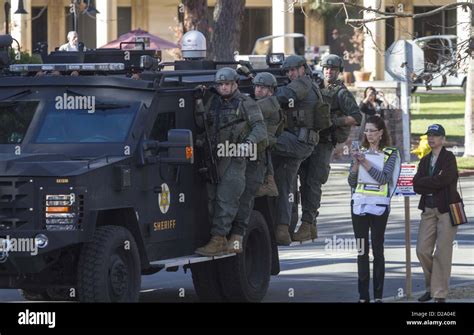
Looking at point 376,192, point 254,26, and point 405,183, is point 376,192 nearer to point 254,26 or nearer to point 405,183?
point 405,183

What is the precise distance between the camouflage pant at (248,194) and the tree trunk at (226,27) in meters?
14.8

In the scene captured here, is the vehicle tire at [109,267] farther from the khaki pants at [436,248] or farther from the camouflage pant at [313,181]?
the camouflage pant at [313,181]

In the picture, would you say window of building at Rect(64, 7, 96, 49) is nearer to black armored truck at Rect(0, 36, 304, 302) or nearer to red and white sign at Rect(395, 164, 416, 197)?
black armored truck at Rect(0, 36, 304, 302)

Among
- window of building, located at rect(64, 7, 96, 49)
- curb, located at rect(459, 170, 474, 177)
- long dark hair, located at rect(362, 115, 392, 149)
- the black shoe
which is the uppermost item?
window of building, located at rect(64, 7, 96, 49)

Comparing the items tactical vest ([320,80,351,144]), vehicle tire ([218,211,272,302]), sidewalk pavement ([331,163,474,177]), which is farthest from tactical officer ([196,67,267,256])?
sidewalk pavement ([331,163,474,177])

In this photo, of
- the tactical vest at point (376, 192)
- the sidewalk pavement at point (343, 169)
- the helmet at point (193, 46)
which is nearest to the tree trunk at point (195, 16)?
the sidewalk pavement at point (343, 169)

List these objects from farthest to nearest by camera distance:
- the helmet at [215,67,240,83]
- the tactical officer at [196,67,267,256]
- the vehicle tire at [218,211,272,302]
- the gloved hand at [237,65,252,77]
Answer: the gloved hand at [237,65,252,77]
the vehicle tire at [218,211,272,302]
the helmet at [215,67,240,83]
the tactical officer at [196,67,267,256]

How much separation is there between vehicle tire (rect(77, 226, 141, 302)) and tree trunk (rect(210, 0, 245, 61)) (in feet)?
54.6

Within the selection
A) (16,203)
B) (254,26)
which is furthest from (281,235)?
(254,26)

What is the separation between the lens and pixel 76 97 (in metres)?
12.1

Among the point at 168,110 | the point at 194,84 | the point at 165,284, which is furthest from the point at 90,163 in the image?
the point at 165,284

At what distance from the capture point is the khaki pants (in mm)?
12508

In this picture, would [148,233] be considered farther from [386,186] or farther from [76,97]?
[386,186]
